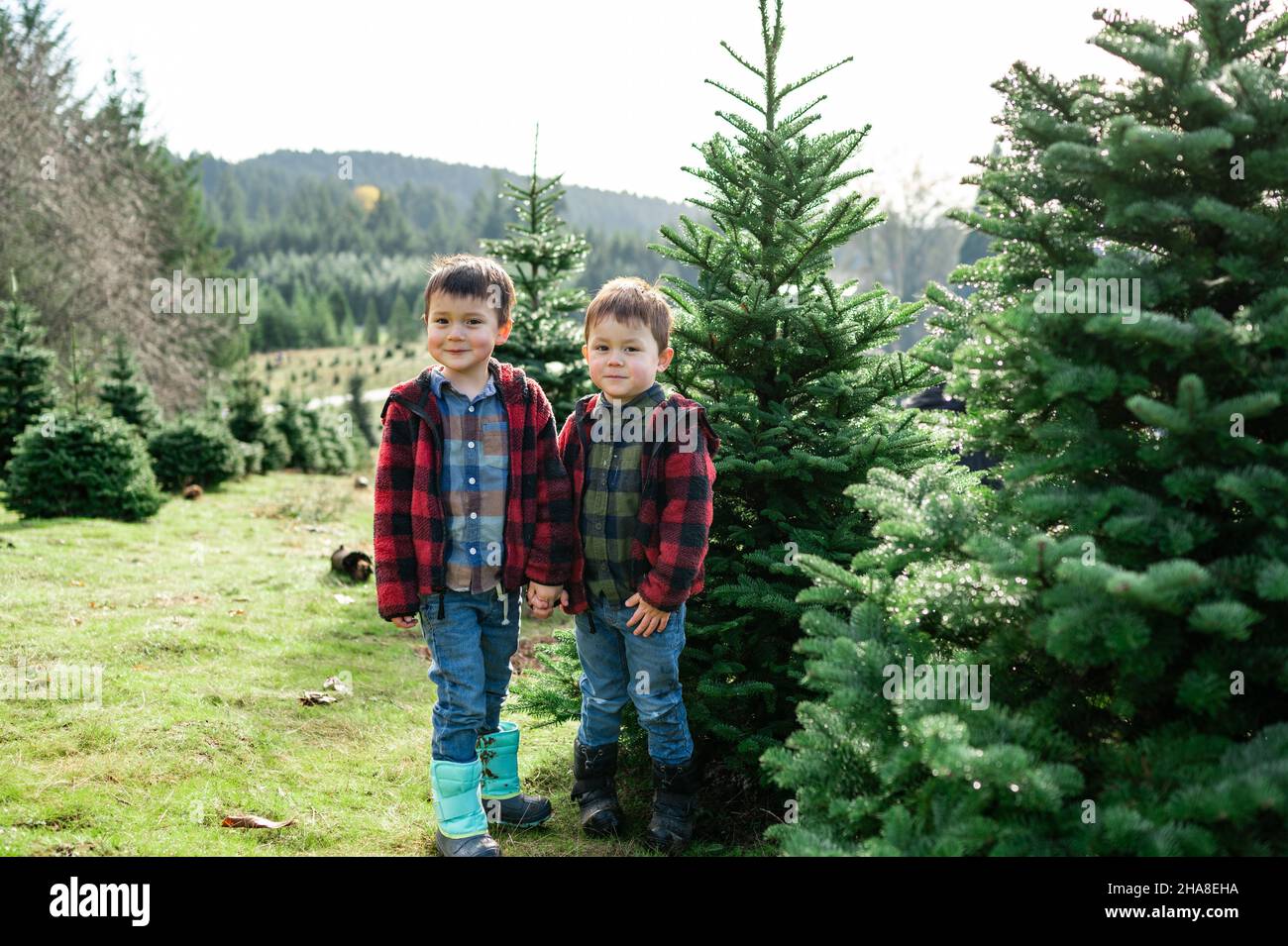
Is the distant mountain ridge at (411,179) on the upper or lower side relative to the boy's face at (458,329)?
upper

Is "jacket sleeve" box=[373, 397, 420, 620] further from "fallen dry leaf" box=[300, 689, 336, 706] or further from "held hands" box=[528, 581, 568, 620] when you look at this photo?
"fallen dry leaf" box=[300, 689, 336, 706]

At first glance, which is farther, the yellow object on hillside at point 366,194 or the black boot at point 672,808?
the yellow object on hillside at point 366,194

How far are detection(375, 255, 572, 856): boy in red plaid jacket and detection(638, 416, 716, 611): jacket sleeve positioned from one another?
1.38 feet

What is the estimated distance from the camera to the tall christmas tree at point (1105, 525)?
6.95 ft

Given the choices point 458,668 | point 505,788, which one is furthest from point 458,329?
point 505,788

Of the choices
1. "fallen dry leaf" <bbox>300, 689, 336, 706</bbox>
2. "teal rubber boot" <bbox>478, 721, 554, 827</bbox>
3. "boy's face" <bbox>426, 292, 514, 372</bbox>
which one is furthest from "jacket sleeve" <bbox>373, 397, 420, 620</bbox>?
"fallen dry leaf" <bbox>300, 689, 336, 706</bbox>

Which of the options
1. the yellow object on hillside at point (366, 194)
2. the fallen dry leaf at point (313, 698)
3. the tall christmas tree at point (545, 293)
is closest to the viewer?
the fallen dry leaf at point (313, 698)

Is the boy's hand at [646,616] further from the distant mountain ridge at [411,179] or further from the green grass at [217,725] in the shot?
the distant mountain ridge at [411,179]

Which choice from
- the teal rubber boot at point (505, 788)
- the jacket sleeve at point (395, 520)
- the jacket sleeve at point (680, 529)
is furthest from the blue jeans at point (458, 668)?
the jacket sleeve at point (680, 529)

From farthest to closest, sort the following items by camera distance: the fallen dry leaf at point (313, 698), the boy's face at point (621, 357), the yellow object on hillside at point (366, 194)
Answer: the yellow object on hillside at point (366, 194)
the fallen dry leaf at point (313, 698)
the boy's face at point (621, 357)

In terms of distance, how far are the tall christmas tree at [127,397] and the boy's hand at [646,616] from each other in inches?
578

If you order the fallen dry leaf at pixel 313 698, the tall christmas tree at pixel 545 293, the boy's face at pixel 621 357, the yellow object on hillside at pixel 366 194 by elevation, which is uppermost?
the yellow object on hillside at pixel 366 194

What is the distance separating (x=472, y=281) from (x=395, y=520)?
3.23 feet
